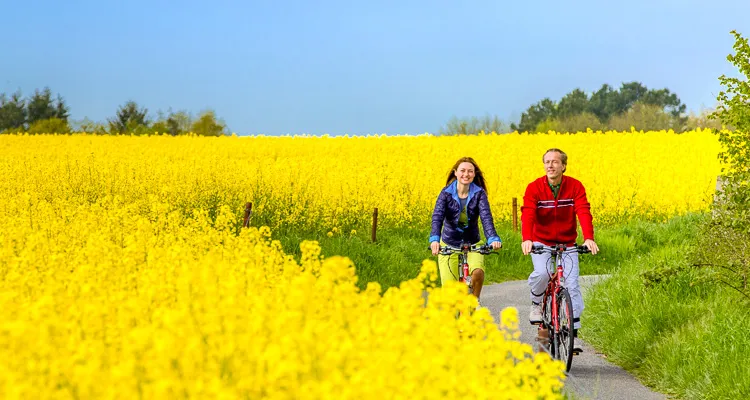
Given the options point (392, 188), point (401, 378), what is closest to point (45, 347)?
point (401, 378)

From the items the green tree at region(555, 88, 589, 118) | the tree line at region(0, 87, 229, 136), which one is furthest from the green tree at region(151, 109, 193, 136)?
the green tree at region(555, 88, 589, 118)

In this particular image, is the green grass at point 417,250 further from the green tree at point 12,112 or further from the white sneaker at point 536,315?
the green tree at point 12,112

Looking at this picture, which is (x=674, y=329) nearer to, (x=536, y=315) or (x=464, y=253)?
(x=536, y=315)

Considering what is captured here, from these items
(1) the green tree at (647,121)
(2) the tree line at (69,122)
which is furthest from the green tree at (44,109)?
(1) the green tree at (647,121)

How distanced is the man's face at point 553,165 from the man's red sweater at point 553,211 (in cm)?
14

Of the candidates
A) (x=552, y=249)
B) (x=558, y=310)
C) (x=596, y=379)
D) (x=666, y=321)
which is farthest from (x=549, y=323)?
(x=666, y=321)

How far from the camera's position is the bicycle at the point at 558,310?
27.1 ft

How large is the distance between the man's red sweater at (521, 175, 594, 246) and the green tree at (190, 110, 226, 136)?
5078cm

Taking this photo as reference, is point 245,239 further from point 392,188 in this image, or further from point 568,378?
point 392,188

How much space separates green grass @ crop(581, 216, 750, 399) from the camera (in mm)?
8141

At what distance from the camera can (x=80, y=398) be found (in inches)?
138

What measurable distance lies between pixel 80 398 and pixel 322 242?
13237 mm

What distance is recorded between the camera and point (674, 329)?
9430 millimetres

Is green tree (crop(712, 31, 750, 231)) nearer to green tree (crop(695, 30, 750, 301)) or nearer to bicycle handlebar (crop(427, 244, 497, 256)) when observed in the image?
green tree (crop(695, 30, 750, 301))
